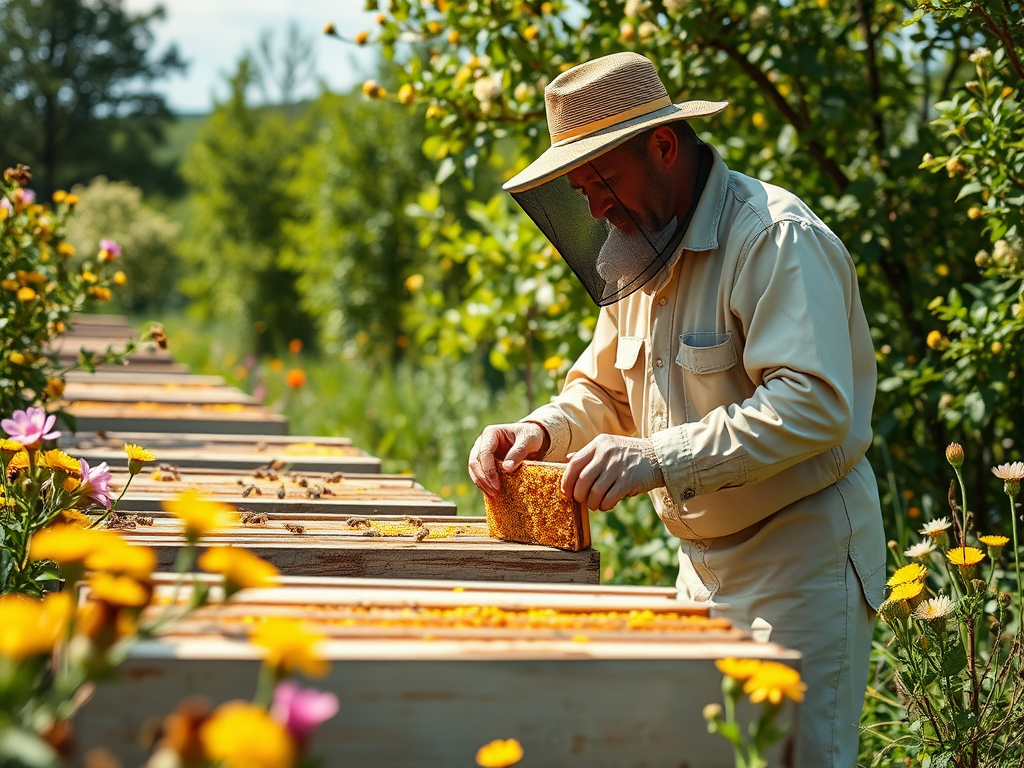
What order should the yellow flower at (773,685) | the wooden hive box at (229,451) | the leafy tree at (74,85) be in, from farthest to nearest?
the leafy tree at (74,85), the wooden hive box at (229,451), the yellow flower at (773,685)

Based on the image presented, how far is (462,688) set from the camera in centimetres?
118

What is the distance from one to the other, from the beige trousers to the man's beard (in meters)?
0.64

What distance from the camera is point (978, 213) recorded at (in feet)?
9.52

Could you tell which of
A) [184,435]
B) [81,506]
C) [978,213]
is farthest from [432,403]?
[81,506]

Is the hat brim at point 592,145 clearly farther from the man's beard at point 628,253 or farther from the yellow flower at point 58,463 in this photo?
the yellow flower at point 58,463

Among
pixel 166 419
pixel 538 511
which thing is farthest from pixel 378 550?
pixel 166 419

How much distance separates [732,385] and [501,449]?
22.7 inches

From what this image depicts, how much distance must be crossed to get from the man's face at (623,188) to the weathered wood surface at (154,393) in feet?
8.33

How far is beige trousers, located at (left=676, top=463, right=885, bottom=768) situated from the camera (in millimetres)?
2061

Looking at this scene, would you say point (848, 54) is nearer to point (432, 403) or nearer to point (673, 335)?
point (673, 335)

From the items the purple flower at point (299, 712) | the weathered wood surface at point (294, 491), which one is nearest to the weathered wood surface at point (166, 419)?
the weathered wood surface at point (294, 491)

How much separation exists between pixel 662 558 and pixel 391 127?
9534mm

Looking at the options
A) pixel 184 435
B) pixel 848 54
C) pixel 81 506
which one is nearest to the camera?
pixel 81 506

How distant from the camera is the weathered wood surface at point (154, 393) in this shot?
13.7 feet
